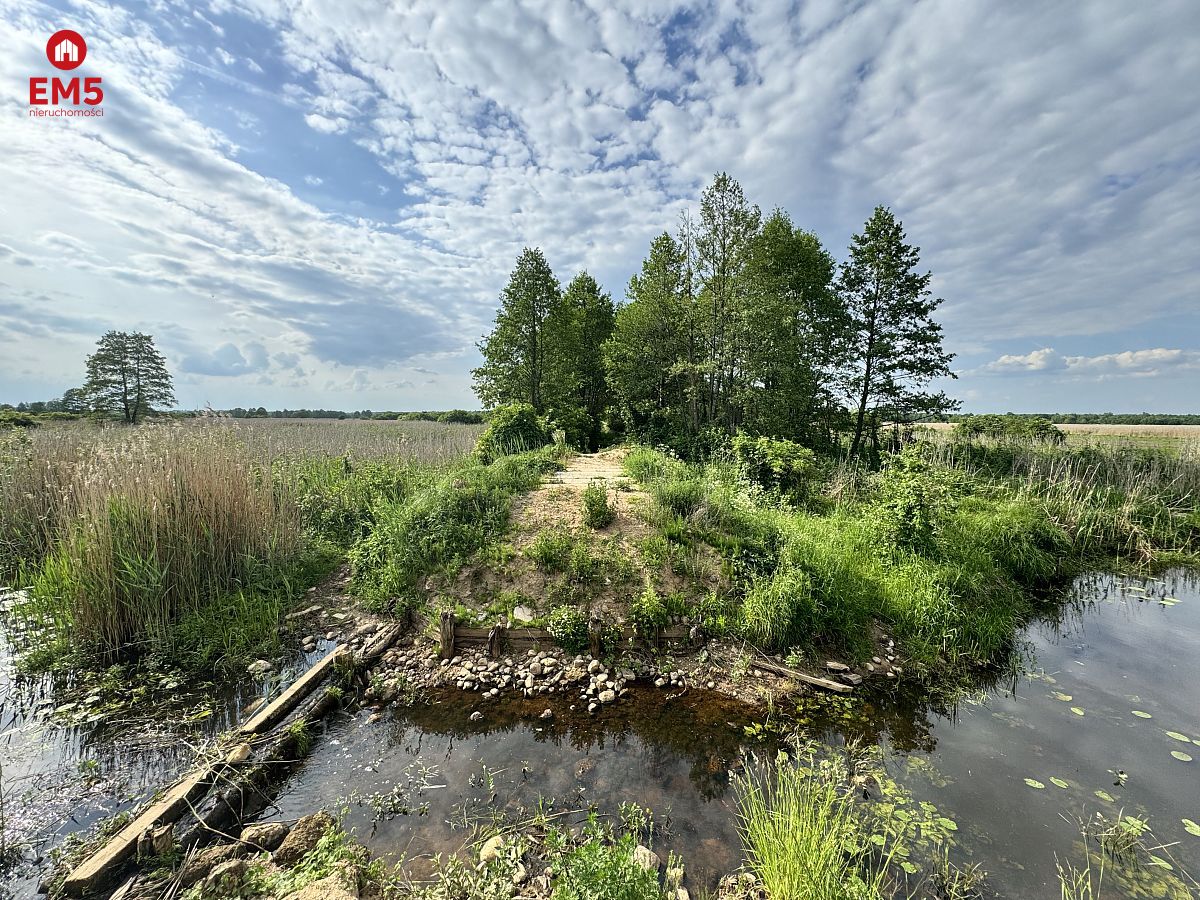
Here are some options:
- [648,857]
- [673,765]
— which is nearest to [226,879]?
[648,857]

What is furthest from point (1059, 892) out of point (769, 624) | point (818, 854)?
point (769, 624)

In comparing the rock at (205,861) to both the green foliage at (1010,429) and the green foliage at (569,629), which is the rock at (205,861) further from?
the green foliage at (1010,429)

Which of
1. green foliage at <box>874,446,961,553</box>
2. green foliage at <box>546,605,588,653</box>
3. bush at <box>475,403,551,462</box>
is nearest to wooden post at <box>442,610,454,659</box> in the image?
green foliage at <box>546,605,588,653</box>

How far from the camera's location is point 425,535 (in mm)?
7727

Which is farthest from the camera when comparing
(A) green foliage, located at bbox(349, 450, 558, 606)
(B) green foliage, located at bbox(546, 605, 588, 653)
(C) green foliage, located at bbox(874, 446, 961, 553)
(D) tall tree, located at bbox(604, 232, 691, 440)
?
(D) tall tree, located at bbox(604, 232, 691, 440)

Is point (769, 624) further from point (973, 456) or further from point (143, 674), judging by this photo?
point (973, 456)

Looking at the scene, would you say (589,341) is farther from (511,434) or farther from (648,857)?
(648,857)

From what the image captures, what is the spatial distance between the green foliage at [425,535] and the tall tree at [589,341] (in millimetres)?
15278

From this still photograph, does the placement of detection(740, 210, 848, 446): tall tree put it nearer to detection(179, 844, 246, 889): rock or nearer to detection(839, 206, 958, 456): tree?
detection(839, 206, 958, 456): tree

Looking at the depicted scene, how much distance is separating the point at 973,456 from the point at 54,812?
24.5 meters

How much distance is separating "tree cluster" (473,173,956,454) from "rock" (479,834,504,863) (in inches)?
582

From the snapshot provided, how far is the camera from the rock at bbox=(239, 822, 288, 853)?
333cm

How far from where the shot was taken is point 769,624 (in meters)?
6.27

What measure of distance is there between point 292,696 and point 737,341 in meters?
15.9
